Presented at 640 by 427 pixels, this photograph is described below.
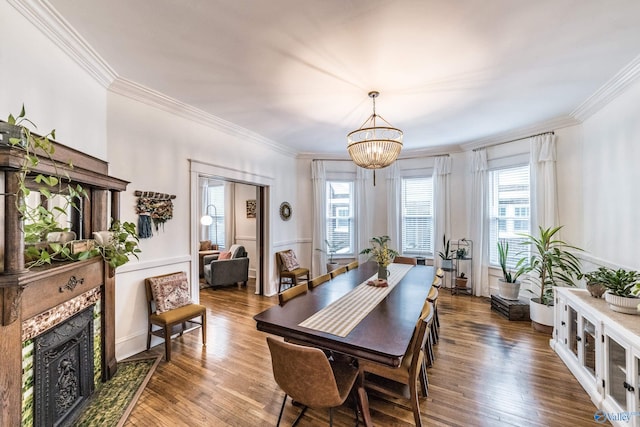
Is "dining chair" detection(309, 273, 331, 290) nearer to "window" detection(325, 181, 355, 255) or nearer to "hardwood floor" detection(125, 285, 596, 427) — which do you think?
"hardwood floor" detection(125, 285, 596, 427)

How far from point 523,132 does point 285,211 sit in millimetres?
4275

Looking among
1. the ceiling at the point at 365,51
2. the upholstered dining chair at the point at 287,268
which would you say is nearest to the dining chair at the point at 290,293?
the ceiling at the point at 365,51

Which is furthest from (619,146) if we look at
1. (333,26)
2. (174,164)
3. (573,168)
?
(174,164)

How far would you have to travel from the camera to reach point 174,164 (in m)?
3.10

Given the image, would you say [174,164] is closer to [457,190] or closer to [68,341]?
[68,341]

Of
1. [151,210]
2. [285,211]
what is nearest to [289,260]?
[285,211]

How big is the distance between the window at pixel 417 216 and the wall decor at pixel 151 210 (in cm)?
442

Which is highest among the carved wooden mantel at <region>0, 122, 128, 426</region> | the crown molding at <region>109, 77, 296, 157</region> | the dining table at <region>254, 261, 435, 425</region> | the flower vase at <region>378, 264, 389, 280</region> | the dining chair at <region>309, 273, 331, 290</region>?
the crown molding at <region>109, 77, 296, 157</region>

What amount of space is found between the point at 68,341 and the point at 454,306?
466 cm

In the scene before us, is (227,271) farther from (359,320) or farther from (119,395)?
(359,320)

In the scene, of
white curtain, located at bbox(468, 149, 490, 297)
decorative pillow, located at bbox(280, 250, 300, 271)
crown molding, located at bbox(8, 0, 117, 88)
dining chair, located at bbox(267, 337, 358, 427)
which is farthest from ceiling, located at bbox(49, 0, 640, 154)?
decorative pillow, located at bbox(280, 250, 300, 271)

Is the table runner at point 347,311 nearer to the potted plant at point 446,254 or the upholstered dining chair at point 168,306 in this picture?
the upholstered dining chair at point 168,306

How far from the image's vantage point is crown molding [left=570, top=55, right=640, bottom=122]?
2318 millimetres

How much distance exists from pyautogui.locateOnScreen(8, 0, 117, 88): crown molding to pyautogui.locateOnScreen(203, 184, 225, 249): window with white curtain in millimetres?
4854
